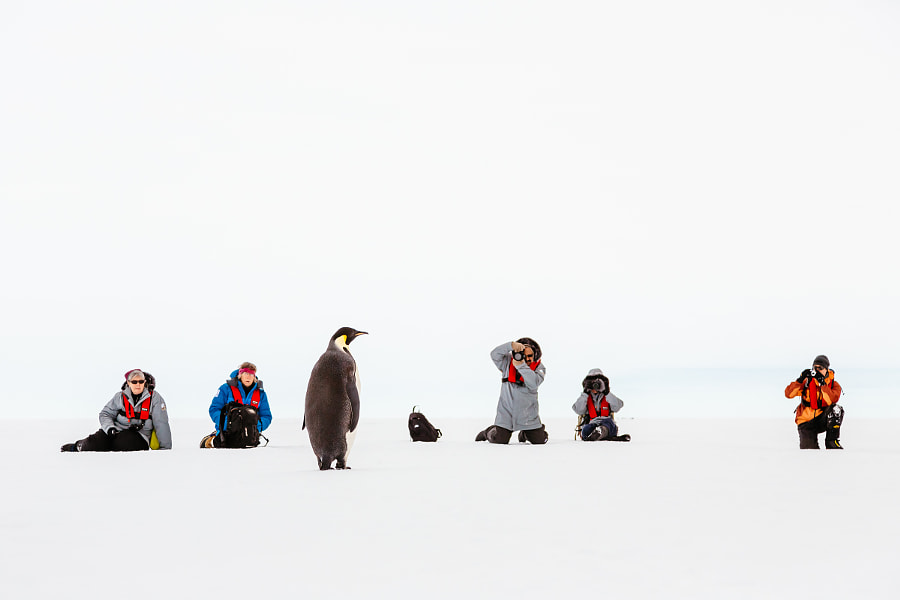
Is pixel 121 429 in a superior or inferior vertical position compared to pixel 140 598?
superior

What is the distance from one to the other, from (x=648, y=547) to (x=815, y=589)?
1.01m

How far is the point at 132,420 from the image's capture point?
11.8 metres

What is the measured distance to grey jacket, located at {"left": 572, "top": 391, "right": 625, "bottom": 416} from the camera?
44.3 feet

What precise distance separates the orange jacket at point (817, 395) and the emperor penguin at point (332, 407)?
571cm

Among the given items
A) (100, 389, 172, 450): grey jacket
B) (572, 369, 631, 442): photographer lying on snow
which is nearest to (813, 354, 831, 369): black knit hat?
(572, 369, 631, 442): photographer lying on snow

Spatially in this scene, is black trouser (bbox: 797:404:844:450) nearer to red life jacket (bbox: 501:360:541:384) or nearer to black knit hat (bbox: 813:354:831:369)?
black knit hat (bbox: 813:354:831:369)

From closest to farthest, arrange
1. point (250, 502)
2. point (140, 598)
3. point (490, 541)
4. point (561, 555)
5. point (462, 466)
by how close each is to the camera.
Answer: point (140, 598), point (561, 555), point (490, 541), point (250, 502), point (462, 466)

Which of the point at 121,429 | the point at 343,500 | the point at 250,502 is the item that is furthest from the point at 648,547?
the point at 121,429

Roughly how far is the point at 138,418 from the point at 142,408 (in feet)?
0.47

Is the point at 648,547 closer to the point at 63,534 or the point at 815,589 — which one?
the point at 815,589

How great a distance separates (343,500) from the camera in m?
6.59

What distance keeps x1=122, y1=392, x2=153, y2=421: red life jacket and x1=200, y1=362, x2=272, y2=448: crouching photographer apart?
33.1 inches

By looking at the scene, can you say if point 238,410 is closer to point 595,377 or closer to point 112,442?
point 112,442

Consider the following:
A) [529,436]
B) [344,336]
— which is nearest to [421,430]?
[529,436]
